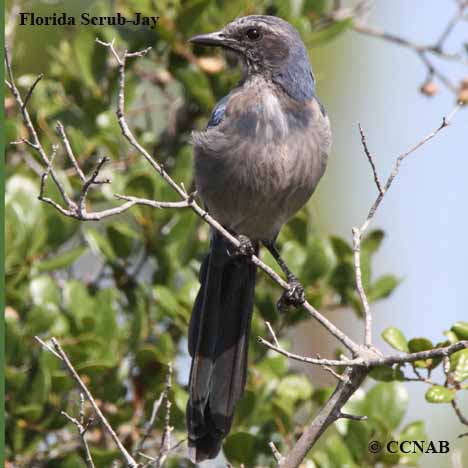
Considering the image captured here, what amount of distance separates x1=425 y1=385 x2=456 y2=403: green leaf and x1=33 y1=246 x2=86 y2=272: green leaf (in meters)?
1.82

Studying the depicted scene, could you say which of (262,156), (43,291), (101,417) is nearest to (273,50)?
(262,156)

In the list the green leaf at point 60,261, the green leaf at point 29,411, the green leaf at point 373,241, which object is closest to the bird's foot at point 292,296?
the green leaf at point 373,241

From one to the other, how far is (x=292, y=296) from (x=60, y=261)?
1.12 meters

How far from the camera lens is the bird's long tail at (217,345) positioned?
4.68m

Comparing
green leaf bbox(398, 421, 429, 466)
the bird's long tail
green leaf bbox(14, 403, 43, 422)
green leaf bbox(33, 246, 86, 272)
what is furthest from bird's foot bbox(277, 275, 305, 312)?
green leaf bbox(14, 403, 43, 422)

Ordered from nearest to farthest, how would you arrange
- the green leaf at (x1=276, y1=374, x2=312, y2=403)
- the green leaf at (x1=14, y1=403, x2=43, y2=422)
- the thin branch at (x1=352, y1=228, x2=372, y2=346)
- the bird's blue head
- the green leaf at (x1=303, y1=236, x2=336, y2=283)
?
the thin branch at (x1=352, y1=228, x2=372, y2=346) → the green leaf at (x1=14, y1=403, x2=43, y2=422) → the green leaf at (x1=276, y1=374, x2=312, y2=403) → the green leaf at (x1=303, y1=236, x2=336, y2=283) → the bird's blue head

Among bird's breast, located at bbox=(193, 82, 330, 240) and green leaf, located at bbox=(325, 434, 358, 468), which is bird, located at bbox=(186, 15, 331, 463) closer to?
bird's breast, located at bbox=(193, 82, 330, 240)

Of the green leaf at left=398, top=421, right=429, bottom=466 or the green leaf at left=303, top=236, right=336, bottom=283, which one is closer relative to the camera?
the green leaf at left=398, top=421, right=429, bottom=466

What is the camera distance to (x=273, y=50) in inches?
214

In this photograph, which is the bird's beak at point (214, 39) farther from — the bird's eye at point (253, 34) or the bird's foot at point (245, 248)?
the bird's foot at point (245, 248)

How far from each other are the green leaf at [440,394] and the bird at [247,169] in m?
1.07

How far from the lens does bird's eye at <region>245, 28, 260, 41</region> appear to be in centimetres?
538

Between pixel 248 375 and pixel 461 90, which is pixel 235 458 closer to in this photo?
pixel 248 375

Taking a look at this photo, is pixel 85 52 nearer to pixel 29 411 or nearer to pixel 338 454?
pixel 29 411
